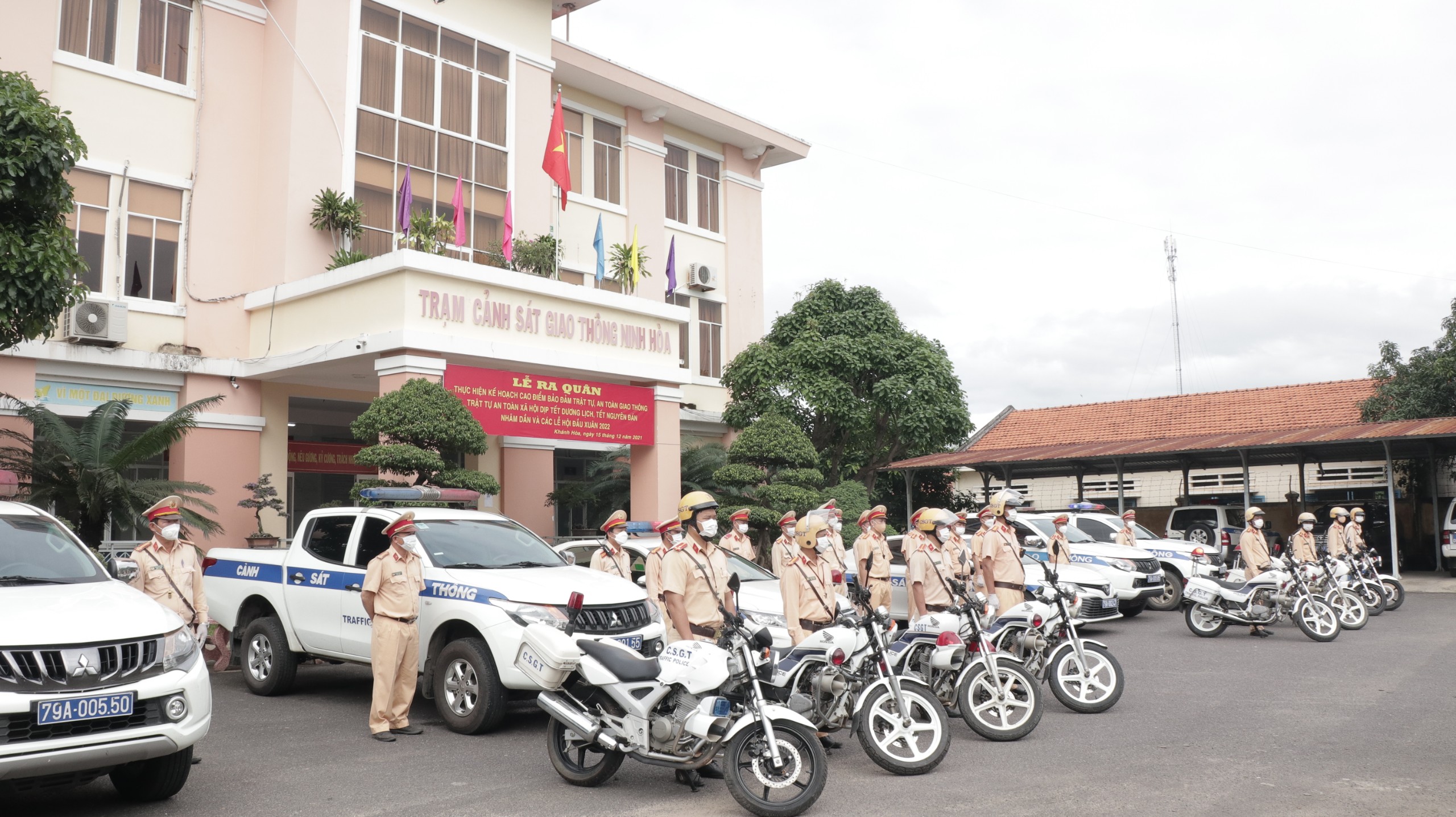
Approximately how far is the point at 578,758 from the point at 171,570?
4.25m

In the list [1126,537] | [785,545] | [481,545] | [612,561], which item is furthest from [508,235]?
[1126,537]

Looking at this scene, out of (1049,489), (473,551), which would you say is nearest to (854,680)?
(473,551)

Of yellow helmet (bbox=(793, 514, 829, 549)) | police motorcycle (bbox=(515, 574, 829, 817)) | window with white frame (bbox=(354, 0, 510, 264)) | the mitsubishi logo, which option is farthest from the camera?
window with white frame (bbox=(354, 0, 510, 264))

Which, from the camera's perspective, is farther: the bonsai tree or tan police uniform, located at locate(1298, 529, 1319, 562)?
the bonsai tree

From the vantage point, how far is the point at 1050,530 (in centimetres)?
1688

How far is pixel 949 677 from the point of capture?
27.3 ft

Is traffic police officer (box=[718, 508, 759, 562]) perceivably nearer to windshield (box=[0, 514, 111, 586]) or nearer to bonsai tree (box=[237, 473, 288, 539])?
windshield (box=[0, 514, 111, 586])

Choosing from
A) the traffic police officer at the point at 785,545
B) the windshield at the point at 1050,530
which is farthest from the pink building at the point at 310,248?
the traffic police officer at the point at 785,545

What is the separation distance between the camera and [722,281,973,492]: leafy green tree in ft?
76.3

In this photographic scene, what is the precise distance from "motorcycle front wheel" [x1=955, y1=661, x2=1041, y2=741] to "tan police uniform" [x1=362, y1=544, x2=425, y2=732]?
3.96 m

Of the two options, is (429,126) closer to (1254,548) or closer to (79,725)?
(1254,548)

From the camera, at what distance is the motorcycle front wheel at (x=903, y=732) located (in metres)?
6.75

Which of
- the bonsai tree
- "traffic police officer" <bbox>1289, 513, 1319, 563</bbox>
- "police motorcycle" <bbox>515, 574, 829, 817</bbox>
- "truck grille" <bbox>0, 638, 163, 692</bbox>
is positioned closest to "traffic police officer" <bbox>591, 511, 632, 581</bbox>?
"police motorcycle" <bbox>515, 574, 829, 817</bbox>

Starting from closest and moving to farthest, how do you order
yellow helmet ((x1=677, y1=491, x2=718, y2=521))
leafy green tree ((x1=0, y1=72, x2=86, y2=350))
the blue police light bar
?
yellow helmet ((x1=677, y1=491, x2=718, y2=521)), leafy green tree ((x1=0, y1=72, x2=86, y2=350)), the blue police light bar
